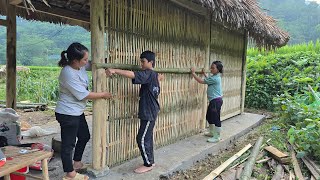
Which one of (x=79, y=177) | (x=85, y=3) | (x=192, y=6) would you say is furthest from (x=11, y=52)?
(x=192, y=6)

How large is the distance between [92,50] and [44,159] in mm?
1340

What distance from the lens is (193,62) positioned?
5.31m

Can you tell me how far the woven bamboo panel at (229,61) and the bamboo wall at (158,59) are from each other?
67 centimetres

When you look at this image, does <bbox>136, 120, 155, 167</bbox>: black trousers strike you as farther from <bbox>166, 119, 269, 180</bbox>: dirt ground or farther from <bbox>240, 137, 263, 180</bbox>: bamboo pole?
<bbox>240, 137, 263, 180</bbox>: bamboo pole

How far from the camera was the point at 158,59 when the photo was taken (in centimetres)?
433

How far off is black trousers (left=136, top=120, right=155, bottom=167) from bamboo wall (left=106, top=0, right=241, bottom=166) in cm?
29

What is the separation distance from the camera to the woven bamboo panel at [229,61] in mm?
6316

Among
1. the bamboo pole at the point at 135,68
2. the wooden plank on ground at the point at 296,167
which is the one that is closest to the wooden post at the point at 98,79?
the bamboo pole at the point at 135,68

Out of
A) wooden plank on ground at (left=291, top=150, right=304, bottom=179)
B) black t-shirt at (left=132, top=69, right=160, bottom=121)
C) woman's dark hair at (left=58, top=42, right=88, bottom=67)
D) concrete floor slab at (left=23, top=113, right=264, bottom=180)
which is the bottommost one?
wooden plank on ground at (left=291, top=150, right=304, bottom=179)

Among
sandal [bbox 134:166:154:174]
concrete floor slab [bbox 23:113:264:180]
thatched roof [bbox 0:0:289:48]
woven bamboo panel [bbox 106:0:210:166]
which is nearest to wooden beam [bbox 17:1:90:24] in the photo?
thatched roof [bbox 0:0:289:48]

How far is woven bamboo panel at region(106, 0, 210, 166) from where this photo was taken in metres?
3.56

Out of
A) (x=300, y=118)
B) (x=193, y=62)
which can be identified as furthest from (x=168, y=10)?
(x=300, y=118)

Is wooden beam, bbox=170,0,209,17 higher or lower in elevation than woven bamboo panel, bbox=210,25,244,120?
higher

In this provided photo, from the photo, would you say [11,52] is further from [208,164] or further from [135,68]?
[208,164]
